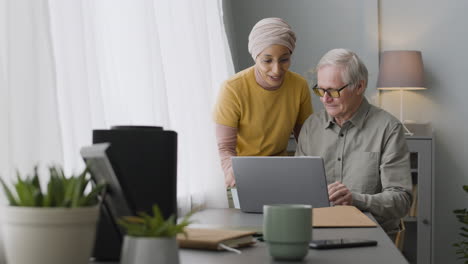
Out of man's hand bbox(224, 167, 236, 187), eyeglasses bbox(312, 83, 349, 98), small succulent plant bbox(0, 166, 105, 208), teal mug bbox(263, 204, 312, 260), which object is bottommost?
man's hand bbox(224, 167, 236, 187)

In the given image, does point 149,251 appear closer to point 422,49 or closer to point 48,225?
point 48,225

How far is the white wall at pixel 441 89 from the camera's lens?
4562 mm

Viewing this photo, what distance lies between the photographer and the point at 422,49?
4.58m

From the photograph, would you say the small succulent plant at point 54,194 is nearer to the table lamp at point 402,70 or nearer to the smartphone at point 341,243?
the smartphone at point 341,243

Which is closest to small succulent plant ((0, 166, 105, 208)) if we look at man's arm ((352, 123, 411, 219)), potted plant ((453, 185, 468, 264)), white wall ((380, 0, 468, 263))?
man's arm ((352, 123, 411, 219))

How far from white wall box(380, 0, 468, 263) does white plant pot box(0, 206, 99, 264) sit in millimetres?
3927

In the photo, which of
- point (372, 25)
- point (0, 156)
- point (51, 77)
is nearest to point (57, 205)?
point (0, 156)

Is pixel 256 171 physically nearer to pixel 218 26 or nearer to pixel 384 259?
pixel 384 259

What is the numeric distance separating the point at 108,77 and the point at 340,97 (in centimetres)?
94

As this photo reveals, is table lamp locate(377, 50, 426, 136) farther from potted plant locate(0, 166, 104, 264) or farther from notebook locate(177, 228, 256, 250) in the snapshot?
potted plant locate(0, 166, 104, 264)

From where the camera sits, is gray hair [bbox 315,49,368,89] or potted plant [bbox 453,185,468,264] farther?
potted plant [bbox 453,185,468,264]

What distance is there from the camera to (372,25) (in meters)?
4.62

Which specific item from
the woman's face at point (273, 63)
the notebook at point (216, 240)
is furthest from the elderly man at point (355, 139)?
the notebook at point (216, 240)

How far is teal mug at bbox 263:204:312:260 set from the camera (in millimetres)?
1274
